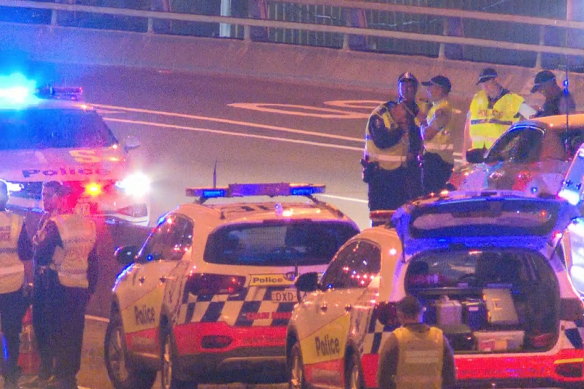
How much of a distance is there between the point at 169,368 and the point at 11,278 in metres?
2.02

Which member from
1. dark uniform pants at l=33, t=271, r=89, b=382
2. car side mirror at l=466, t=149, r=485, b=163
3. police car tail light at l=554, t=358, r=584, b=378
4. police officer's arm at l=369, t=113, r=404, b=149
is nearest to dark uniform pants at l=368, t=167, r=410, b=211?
police officer's arm at l=369, t=113, r=404, b=149

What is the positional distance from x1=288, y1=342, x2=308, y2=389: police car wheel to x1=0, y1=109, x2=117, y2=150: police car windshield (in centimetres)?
733

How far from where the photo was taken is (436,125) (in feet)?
45.4

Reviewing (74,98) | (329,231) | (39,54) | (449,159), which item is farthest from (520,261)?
(39,54)

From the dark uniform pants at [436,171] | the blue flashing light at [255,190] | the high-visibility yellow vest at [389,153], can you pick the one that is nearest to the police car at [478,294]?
the blue flashing light at [255,190]

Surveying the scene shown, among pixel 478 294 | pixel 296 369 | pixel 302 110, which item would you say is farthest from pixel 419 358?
pixel 302 110

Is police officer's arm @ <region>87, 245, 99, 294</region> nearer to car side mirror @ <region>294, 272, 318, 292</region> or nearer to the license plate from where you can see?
the license plate

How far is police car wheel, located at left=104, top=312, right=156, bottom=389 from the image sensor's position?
1122cm

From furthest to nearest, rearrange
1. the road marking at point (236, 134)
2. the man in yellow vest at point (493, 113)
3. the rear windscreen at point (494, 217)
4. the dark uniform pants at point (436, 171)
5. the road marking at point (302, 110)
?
the road marking at point (302, 110)
the road marking at point (236, 134)
the man in yellow vest at point (493, 113)
the dark uniform pants at point (436, 171)
the rear windscreen at point (494, 217)

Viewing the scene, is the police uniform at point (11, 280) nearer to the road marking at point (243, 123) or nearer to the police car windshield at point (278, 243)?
the police car windshield at point (278, 243)

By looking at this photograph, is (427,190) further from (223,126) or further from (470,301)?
(223,126)

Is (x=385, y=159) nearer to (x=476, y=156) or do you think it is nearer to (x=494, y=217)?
(x=476, y=156)

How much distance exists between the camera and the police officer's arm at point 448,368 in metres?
7.38

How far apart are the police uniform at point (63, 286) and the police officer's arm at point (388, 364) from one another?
14.5ft
